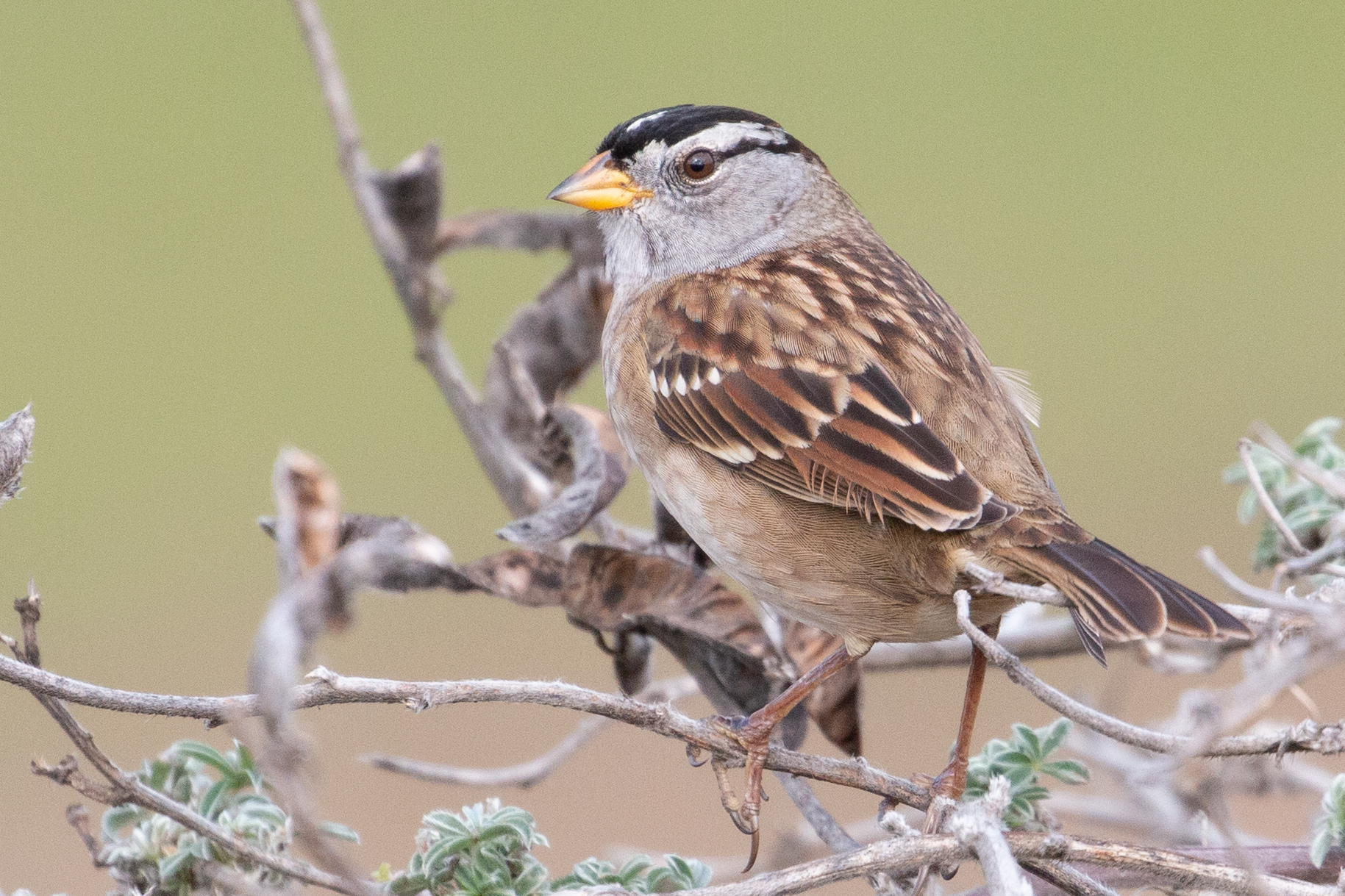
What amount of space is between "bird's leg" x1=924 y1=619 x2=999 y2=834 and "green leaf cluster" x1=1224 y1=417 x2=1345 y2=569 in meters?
0.48

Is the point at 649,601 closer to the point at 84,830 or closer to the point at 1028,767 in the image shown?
the point at 1028,767

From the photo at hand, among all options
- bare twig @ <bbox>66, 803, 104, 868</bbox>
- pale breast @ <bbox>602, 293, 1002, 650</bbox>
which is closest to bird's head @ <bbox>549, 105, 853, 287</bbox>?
pale breast @ <bbox>602, 293, 1002, 650</bbox>

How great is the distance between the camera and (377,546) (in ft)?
6.48

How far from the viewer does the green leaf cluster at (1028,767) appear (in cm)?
195

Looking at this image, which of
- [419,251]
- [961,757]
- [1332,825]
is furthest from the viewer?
[419,251]

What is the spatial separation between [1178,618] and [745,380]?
89 centimetres

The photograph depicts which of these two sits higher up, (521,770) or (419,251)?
(419,251)

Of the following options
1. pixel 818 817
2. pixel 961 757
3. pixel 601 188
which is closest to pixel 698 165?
pixel 601 188

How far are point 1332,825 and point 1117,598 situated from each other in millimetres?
398

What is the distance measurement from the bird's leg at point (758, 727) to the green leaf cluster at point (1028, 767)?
36cm

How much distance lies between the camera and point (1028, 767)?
1993 mm

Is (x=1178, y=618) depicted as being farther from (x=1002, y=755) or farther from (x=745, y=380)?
(x=745, y=380)

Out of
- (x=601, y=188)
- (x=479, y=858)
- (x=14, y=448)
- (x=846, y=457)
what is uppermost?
(x=601, y=188)

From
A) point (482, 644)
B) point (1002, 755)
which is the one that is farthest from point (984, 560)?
point (482, 644)
